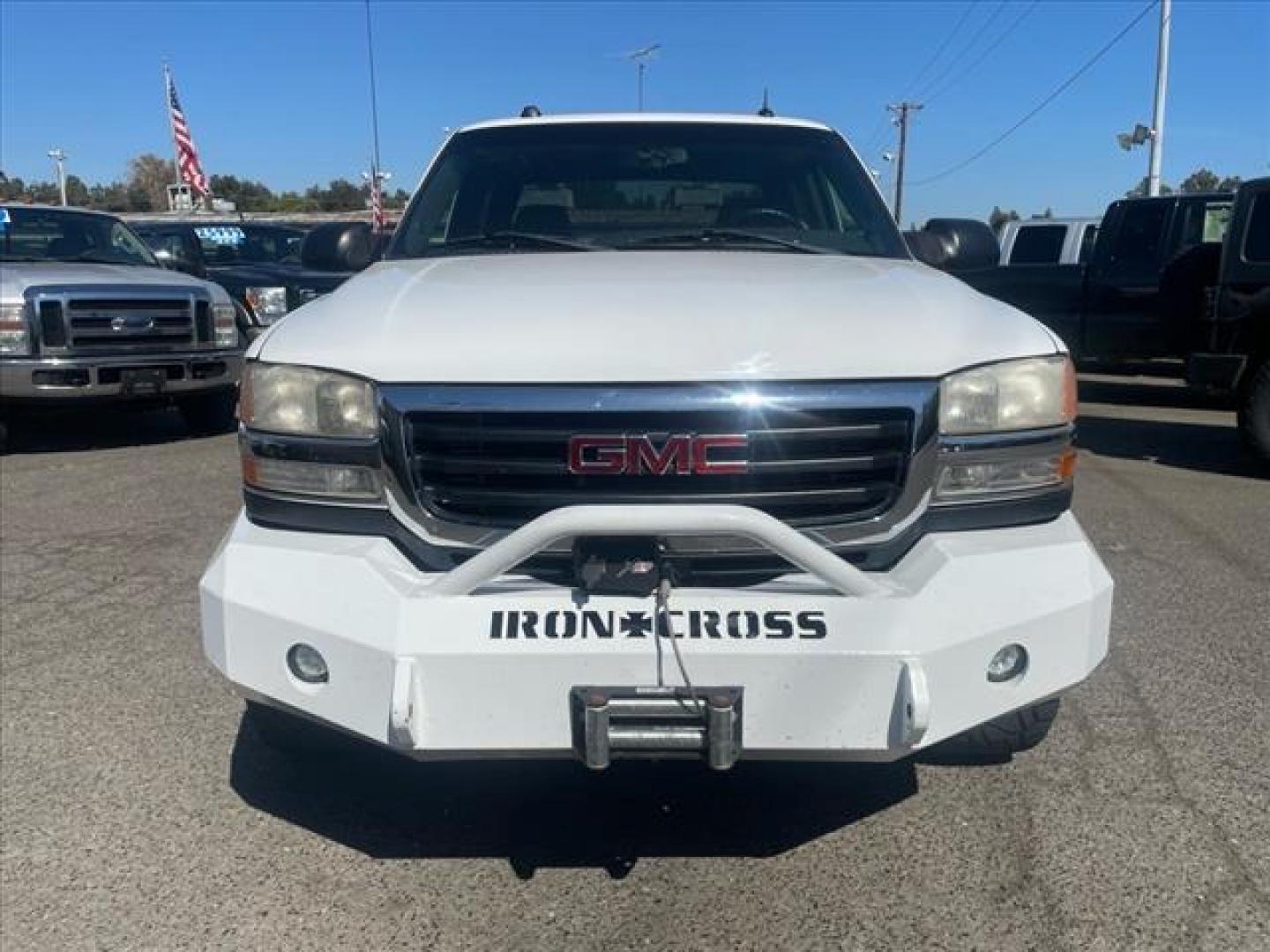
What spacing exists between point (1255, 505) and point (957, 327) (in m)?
5.16

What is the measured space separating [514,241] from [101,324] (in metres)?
5.80

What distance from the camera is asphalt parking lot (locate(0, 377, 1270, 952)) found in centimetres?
257

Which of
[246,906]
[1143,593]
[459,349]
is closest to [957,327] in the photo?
[459,349]

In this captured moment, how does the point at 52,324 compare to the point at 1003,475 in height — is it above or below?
below

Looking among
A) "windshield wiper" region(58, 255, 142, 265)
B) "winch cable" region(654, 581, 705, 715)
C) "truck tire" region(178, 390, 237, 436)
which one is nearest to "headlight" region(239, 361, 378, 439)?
"winch cable" region(654, 581, 705, 715)

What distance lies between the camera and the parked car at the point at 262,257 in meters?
4.19

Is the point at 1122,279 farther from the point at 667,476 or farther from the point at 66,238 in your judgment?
the point at 667,476

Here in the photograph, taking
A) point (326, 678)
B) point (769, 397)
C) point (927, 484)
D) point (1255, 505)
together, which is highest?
point (769, 397)

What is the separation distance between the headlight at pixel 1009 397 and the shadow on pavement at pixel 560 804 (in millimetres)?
1153

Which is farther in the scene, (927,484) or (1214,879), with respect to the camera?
(1214,879)

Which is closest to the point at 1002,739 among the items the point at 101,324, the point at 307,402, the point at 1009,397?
the point at 1009,397

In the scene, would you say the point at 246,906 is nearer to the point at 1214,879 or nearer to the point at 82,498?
the point at 1214,879

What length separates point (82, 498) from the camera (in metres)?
6.91

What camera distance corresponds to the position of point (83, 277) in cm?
838
